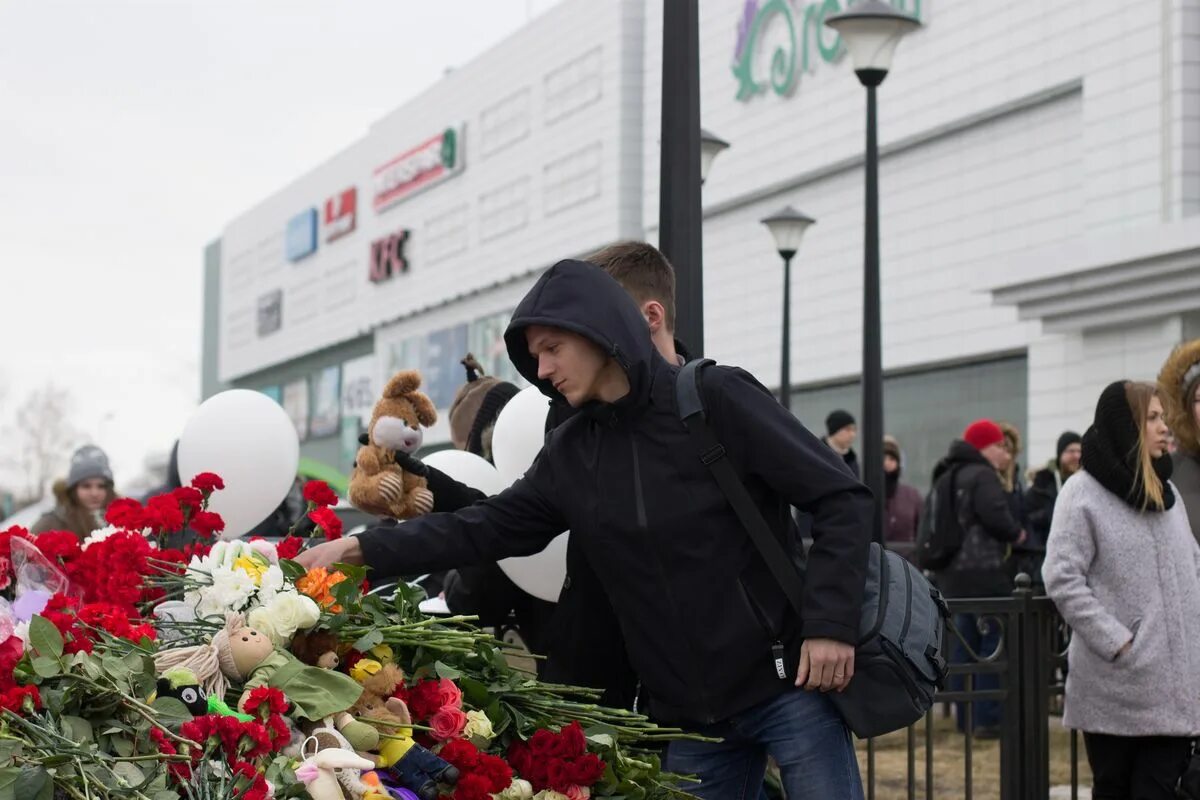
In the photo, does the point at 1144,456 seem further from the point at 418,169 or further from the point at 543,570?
the point at 418,169

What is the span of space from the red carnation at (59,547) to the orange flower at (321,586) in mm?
619

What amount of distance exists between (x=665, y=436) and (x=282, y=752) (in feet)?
3.76

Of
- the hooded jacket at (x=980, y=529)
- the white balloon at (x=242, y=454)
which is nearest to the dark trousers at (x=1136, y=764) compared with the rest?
the white balloon at (x=242, y=454)

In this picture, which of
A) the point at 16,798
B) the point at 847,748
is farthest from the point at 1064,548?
the point at 16,798

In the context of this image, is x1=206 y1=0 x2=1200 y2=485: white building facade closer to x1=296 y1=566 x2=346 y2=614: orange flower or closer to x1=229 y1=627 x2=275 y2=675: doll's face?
x1=296 y1=566 x2=346 y2=614: orange flower

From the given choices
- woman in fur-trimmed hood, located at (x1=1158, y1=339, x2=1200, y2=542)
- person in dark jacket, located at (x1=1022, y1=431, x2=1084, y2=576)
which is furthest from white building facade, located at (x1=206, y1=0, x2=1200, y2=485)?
woman in fur-trimmed hood, located at (x1=1158, y1=339, x2=1200, y2=542)

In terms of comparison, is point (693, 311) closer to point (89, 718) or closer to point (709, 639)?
point (709, 639)

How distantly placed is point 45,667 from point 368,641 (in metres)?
0.68

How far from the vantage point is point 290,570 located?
12.2 feet

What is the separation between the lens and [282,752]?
3.20 m

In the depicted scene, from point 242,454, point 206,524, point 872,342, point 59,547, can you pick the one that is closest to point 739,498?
point 206,524

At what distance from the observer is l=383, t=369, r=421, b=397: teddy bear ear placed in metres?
5.39

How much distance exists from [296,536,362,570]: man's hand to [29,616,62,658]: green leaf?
0.79 meters

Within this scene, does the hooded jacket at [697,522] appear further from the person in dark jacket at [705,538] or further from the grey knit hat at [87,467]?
the grey knit hat at [87,467]
